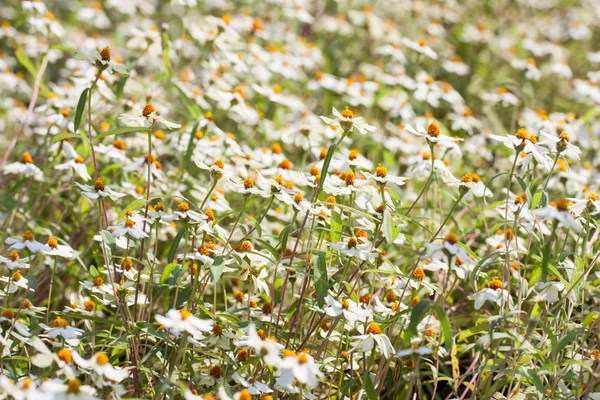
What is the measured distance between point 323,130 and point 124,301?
1.37m

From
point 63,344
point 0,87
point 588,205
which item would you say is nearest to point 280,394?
point 63,344

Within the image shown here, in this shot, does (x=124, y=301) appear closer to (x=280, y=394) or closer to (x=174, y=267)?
(x=174, y=267)

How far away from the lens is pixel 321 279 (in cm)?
165

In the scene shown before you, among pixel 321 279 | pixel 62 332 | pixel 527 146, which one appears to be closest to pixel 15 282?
pixel 62 332

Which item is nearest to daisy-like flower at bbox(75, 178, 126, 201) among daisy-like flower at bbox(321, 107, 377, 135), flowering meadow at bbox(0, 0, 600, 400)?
flowering meadow at bbox(0, 0, 600, 400)

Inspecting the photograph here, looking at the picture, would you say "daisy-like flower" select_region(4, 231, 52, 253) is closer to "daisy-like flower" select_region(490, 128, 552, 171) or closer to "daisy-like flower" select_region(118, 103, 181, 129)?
"daisy-like flower" select_region(118, 103, 181, 129)

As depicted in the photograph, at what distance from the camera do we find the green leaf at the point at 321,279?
5.34 ft

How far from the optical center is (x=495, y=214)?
2.54 metres

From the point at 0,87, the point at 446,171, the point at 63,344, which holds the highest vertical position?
the point at 446,171

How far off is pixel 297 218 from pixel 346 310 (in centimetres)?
85

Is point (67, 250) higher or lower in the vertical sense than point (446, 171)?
lower

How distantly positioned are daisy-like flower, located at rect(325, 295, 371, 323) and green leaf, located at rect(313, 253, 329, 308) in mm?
20

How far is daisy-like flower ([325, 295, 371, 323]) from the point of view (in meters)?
1.57

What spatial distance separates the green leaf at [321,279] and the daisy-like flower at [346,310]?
0.02 meters
